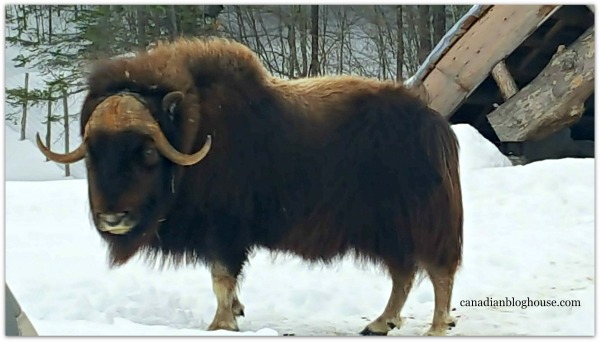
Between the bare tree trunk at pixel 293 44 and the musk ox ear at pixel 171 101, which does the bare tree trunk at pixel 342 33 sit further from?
the musk ox ear at pixel 171 101

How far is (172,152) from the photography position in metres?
2.69

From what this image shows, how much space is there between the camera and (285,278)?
2.98 m

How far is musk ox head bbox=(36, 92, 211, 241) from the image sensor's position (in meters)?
2.65

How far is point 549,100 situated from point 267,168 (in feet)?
4.12

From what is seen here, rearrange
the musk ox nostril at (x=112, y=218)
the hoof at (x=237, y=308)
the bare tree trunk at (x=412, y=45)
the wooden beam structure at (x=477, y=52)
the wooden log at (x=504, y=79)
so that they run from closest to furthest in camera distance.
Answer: the musk ox nostril at (x=112, y=218), the hoof at (x=237, y=308), the bare tree trunk at (x=412, y=45), the wooden beam structure at (x=477, y=52), the wooden log at (x=504, y=79)

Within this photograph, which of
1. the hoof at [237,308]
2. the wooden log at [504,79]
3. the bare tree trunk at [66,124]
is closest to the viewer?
the bare tree trunk at [66,124]

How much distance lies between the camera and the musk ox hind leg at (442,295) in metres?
2.90

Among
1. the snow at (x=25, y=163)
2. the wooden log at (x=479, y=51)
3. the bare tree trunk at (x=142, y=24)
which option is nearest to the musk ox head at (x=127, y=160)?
the snow at (x=25, y=163)

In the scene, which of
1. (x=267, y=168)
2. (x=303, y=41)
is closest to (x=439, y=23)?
(x=303, y=41)

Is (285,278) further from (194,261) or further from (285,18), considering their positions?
(285,18)

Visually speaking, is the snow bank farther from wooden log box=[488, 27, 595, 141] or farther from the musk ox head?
the musk ox head

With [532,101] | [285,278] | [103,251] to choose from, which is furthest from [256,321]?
[532,101]

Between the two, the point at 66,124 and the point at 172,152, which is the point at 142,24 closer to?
the point at 66,124

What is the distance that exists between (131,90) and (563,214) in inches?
55.0
